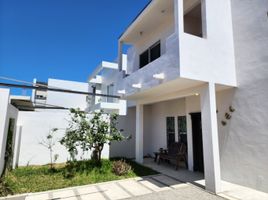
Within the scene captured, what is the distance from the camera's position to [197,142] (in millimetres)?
7836

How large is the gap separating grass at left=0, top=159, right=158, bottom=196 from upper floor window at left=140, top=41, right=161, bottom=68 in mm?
5617

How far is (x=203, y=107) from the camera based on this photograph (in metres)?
5.64

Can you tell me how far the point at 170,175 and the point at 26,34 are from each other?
11.6 meters

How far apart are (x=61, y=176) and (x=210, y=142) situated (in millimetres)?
5798

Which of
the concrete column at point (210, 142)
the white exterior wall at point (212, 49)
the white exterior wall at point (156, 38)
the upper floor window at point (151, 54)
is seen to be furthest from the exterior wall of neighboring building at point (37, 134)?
the white exterior wall at point (212, 49)

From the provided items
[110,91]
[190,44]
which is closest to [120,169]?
[190,44]

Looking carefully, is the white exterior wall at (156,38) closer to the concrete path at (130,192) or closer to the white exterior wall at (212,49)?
the white exterior wall at (212,49)

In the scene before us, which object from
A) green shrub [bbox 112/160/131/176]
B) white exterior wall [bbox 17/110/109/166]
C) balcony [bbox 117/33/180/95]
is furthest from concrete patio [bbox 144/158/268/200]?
white exterior wall [bbox 17/110/109/166]

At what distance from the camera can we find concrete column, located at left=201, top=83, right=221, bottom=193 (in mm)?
5148

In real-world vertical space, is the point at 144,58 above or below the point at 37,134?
above

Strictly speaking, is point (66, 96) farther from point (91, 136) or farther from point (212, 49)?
point (212, 49)

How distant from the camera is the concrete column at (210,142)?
515 cm

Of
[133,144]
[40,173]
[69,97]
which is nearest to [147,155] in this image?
[133,144]

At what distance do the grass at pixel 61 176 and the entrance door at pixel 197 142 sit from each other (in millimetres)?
1989
